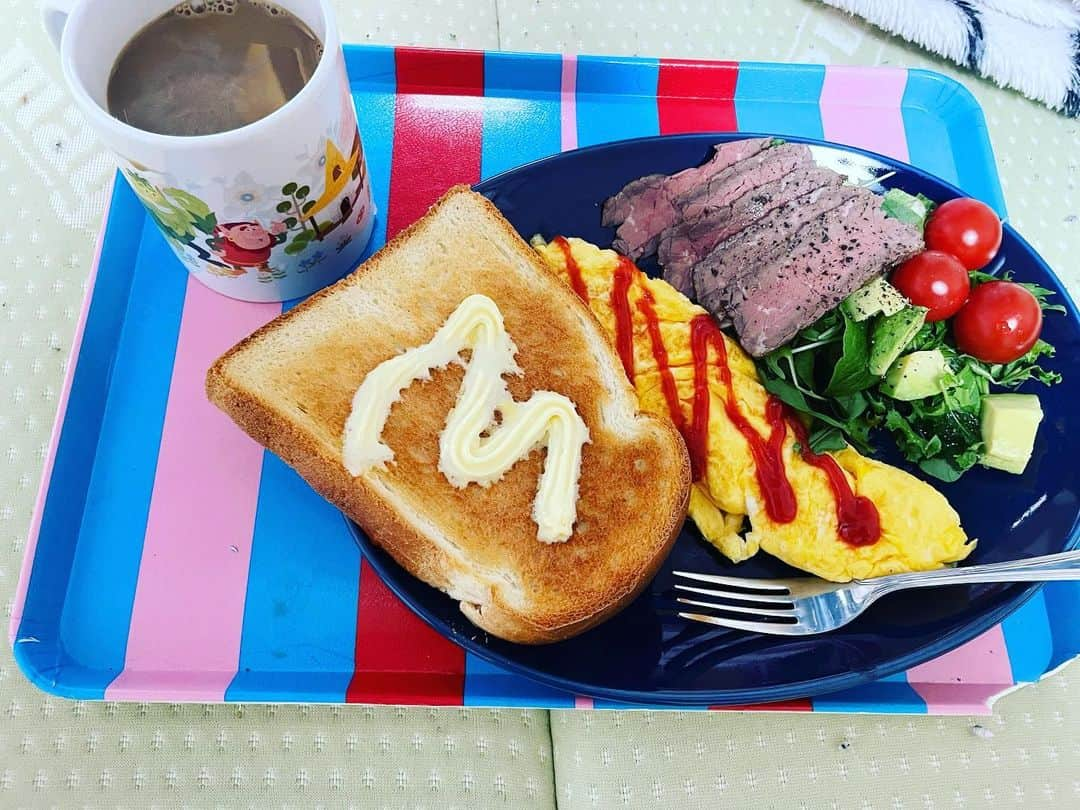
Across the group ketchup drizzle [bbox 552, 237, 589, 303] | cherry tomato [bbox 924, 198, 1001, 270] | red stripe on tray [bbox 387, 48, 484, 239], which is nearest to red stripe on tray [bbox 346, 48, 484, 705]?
red stripe on tray [bbox 387, 48, 484, 239]

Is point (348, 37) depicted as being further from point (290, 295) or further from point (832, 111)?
point (832, 111)

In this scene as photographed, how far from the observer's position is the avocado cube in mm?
1474

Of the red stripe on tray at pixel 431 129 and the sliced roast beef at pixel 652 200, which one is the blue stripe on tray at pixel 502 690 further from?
the sliced roast beef at pixel 652 200

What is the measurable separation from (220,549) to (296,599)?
6.9 inches

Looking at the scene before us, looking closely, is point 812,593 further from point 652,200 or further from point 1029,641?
point 652,200

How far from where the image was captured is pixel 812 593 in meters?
1.37

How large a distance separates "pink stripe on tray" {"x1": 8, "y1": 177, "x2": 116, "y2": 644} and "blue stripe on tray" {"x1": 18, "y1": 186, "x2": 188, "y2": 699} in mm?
11

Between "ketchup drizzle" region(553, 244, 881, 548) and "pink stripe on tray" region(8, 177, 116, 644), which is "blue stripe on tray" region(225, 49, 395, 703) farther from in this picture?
"ketchup drizzle" region(553, 244, 881, 548)

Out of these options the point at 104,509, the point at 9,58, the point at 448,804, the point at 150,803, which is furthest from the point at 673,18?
the point at 150,803

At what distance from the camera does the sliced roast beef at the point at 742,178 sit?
1.61 metres

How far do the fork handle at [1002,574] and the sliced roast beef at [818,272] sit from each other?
478mm

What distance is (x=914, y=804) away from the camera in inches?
56.5

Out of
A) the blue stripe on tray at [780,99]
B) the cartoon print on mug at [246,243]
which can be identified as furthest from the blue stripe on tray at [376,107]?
the blue stripe on tray at [780,99]

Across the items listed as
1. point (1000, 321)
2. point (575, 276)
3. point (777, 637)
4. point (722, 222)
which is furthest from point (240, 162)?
point (1000, 321)
